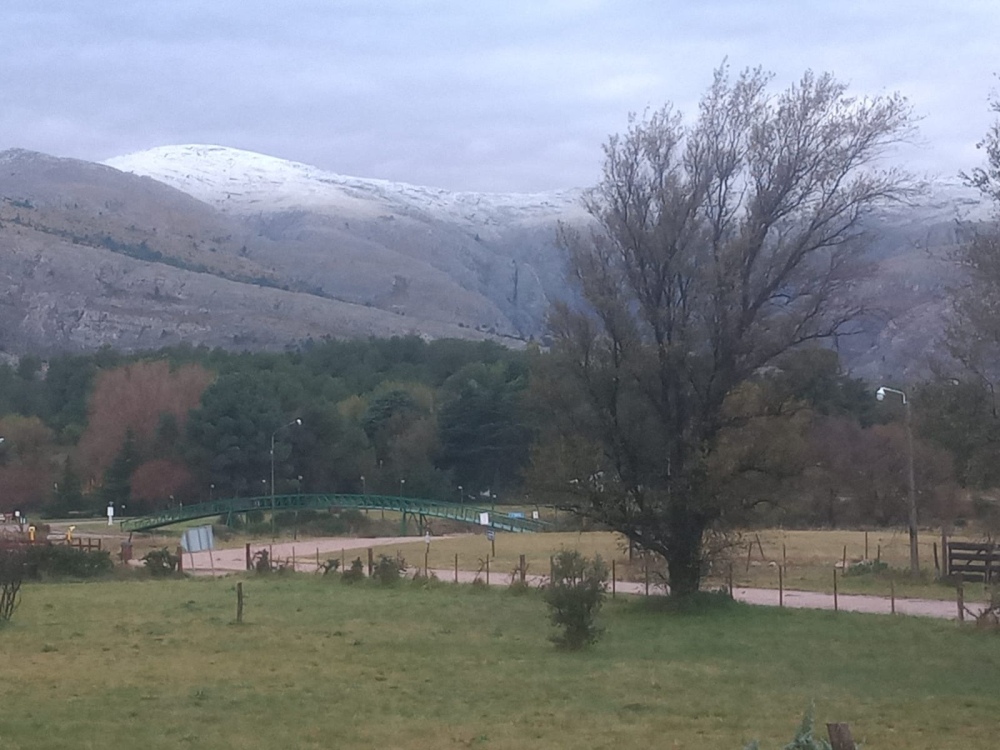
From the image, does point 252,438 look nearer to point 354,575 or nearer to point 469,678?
point 354,575

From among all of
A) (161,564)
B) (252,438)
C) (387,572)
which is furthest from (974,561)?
(252,438)

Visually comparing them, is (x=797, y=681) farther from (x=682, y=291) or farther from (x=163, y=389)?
(x=163, y=389)

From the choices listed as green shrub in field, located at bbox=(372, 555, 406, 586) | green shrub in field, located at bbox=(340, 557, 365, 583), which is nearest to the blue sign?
green shrub in field, located at bbox=(340, 557, 365, 583)

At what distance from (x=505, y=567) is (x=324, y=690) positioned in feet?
93.0

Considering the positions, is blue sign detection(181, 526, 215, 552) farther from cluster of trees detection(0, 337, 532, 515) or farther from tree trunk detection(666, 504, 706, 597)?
cluster of trees detection(0, 337, 532, 515)

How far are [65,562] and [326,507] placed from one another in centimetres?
3816

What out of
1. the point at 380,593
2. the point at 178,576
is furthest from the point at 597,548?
the point at 380,593

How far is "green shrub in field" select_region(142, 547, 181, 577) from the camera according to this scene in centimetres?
4374

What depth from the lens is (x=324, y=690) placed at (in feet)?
56.7

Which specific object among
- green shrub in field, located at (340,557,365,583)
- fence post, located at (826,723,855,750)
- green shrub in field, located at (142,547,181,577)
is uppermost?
fence post, located at (826,723,855,750)

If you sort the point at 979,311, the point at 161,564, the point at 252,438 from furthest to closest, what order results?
1. the point at 252,438
2. the point at 161,564
3. the point at 979,311

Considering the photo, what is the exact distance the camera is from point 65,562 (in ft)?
143

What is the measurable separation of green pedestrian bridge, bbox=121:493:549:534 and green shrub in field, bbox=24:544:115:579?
102 ft

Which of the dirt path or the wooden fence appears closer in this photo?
the dirt path
